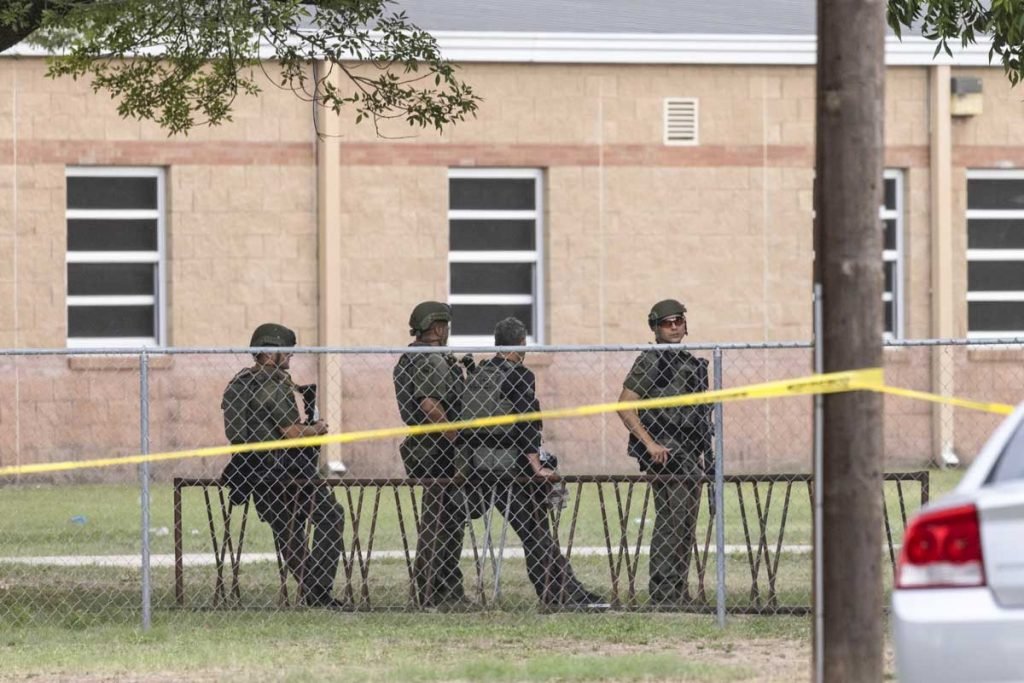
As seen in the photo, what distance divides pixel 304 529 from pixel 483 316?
11.7m

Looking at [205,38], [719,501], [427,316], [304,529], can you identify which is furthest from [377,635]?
[205,38]

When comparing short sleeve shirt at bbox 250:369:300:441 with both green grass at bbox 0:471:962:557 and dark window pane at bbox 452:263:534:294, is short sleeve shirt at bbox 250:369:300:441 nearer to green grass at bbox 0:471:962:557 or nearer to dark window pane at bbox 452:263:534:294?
green grass at bbox 0:471:962:557

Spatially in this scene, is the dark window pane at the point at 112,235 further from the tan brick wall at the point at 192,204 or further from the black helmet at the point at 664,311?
the black helmet at the point at 664,311

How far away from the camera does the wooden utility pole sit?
7113 millimetres

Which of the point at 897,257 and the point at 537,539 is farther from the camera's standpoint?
the point at 897,257

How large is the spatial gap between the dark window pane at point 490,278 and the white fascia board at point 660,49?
2.41 m

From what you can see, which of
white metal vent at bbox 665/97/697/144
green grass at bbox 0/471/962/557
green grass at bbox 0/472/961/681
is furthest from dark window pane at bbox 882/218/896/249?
green grass at bbox 0/472/961/681

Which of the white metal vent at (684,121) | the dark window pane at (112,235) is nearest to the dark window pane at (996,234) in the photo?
the white metal vent at (684,121)

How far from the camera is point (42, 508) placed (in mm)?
18641

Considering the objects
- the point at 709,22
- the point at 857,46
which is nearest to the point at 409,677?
the point at 857,46

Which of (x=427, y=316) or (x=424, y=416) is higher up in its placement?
(x=427, y=316)

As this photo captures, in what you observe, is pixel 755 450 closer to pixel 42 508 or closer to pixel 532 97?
pixel 532 97

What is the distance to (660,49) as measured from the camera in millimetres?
23109

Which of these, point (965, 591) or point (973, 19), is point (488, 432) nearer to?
point (973, 19)
